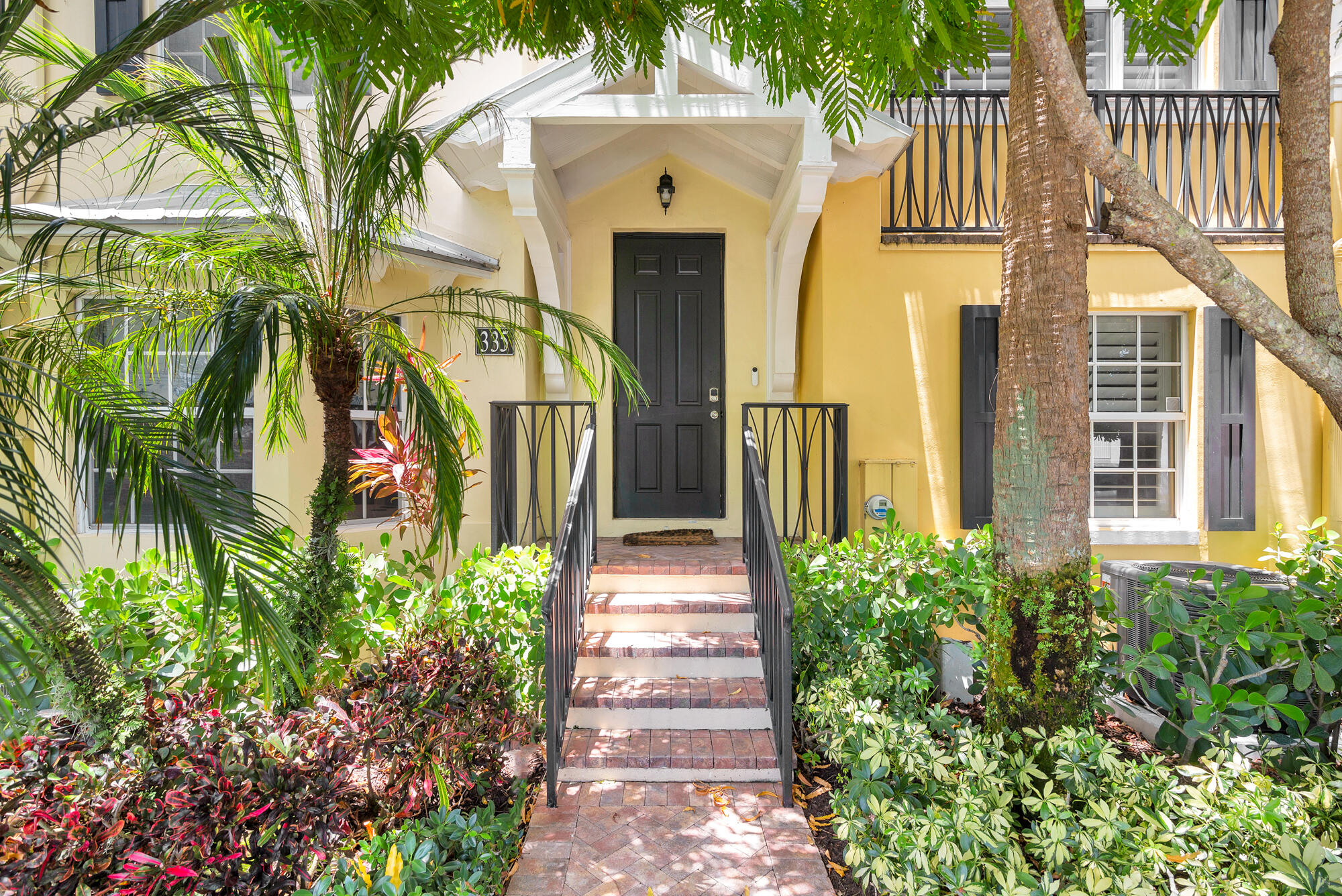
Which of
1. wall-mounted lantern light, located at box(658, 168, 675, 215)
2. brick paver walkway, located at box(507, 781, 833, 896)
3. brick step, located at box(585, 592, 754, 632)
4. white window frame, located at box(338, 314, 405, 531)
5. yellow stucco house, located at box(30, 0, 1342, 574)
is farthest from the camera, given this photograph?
wall-mounted lantern light, located at box(658, 168, 675, 215)

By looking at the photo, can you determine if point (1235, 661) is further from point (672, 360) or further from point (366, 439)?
point (366, 439)

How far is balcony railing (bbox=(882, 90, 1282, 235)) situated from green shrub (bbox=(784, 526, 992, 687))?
2.64 metres

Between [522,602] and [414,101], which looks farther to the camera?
[522,602]

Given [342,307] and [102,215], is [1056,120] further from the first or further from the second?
[102,215]

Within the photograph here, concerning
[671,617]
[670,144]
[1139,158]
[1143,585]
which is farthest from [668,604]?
[1139,158]

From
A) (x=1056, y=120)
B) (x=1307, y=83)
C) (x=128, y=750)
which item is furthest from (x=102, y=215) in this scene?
(x=1307, y=83)

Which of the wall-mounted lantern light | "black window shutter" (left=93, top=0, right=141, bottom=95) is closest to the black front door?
the wall-mounted lantern light

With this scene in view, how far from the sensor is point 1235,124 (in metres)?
5.07

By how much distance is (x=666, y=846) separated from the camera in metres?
2.70

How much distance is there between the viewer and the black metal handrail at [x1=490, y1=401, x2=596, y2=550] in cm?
468

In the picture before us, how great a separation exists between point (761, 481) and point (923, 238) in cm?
244

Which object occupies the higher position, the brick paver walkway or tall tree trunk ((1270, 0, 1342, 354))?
tall tree trunk ((1270, 0, 1342, 354))

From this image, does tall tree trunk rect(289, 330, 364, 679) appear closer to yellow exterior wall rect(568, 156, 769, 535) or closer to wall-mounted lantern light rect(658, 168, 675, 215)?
yellow exterior wall rect(568, 156, 769, 535)

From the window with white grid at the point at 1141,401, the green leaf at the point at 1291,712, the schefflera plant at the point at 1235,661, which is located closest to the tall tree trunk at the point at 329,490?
the schefflera plant at the point at 1235,661
